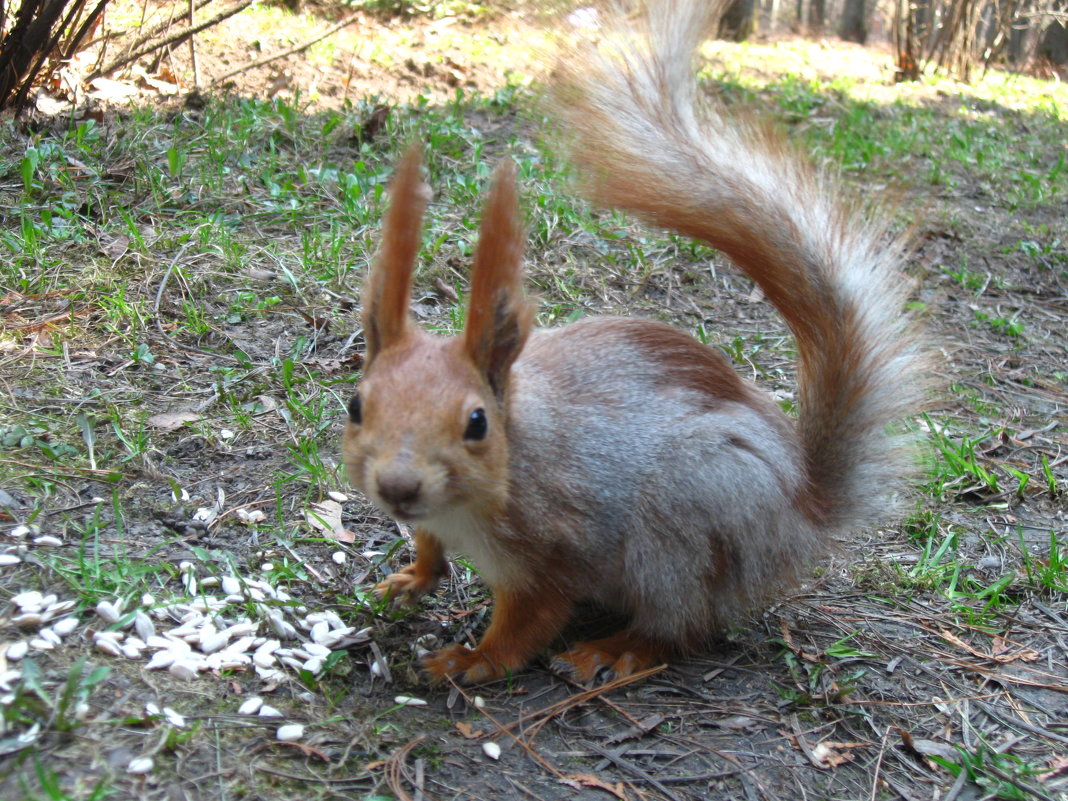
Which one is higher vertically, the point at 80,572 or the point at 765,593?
the point at 80,572

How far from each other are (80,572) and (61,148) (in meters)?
2.78

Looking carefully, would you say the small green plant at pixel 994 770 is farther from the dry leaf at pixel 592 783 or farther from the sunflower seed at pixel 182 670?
the sunflower seed at pixel 182 670

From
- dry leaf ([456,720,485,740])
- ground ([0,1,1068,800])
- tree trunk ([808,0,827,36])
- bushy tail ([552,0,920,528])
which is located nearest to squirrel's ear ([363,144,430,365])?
bushy tail ([552,0,920,528])

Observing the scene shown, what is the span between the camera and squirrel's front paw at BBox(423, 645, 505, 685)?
7.61ft

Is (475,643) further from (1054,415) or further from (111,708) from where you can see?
(1054,415)

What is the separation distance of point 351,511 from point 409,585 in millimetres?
421

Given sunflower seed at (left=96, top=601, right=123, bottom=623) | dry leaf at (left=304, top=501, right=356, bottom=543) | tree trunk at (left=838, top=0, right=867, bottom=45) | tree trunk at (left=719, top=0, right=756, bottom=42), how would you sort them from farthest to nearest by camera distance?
tree trunk at (left=838, top=0, right=867, bottom=45) < tree trunk at (left=719, top=0, right=756, bottom=42) < dry leaf at (left=304, top=501, right=356, bottom=543) < sunflower seed at (left=96, top=601, right=123, bottom=623)

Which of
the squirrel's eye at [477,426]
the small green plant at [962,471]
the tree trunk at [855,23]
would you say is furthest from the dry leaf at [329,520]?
the tree trunk at [855,23]

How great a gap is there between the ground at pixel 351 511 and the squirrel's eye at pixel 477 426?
0.67 metres

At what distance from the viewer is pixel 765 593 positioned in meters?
2.53

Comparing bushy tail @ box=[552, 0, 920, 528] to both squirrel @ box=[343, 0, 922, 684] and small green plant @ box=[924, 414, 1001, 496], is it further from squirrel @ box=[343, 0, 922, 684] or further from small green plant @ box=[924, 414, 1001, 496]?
small green plant @ box=[924, 414, 1001, 496]

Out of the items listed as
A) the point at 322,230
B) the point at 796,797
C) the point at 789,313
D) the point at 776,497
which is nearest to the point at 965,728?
the point at 796,797

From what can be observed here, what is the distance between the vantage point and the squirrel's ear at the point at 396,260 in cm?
197

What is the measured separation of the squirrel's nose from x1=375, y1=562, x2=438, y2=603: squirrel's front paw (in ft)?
2.34
